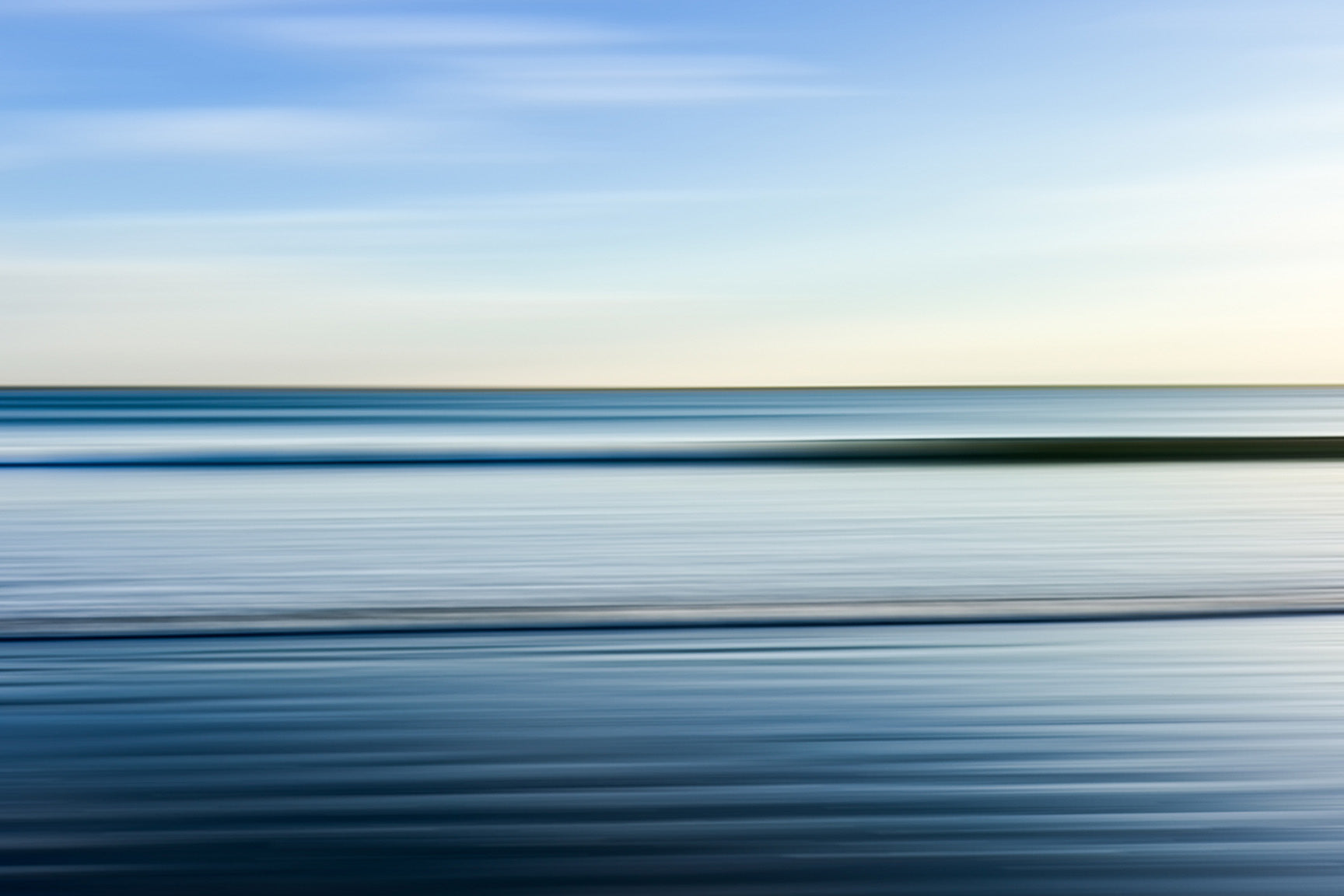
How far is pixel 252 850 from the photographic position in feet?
10.4

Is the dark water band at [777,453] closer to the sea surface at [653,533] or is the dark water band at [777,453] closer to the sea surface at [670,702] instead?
the sea surface at [653,533]

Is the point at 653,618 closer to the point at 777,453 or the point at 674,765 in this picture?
the point at 674,765

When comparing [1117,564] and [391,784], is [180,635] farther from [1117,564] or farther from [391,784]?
[1117,564]

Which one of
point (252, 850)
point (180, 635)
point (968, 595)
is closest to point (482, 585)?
point (180, 635)

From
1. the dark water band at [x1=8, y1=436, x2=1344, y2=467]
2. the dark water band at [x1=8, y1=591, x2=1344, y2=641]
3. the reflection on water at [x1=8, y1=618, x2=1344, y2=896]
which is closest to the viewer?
the reflection on water at [x1=8, y1=618, x2=1344, y2=896]

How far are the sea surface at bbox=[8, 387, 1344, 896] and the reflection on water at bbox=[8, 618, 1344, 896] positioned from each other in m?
0.01

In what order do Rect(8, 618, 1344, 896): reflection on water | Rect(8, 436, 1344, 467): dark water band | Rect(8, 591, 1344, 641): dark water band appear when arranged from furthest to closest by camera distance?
Rect(8, 436, 1344, 467): dark water band → Rect(8, 591, 1344, 641): dark water band → Rect(8, 618, 1344, 896): reflection on water

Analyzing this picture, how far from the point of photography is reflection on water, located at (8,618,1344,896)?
121 inches

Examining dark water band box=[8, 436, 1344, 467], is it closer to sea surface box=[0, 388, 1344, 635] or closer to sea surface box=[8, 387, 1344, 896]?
sea surface box=[0, 388, 1344, 635]

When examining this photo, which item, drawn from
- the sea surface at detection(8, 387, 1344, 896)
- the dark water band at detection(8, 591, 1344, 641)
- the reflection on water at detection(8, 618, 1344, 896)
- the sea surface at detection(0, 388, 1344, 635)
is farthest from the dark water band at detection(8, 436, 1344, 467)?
the reflection on water at detection(8, 618, 1344, 896)

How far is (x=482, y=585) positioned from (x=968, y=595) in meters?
2.34

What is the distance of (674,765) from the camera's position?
12.9 feet

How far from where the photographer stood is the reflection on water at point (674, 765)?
307 centimetres

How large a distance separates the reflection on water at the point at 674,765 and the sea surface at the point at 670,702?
0.05ft
